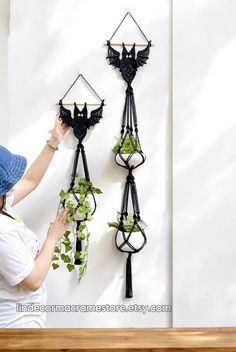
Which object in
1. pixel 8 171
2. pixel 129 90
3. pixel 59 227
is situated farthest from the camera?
pixel 129 90

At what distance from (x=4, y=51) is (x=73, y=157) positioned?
0.57 metres

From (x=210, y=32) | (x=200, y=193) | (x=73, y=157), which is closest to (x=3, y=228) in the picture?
(x=73, y=157)

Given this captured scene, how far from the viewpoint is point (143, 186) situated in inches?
77.9

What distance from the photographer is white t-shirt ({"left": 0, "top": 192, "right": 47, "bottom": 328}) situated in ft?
4.59

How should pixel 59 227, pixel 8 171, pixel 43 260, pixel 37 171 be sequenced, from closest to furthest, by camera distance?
pixel 8 171
pixel 43 260
pixel 59 227
pixel 37 171

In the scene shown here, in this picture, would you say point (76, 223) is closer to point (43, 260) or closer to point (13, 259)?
point (43, 260)

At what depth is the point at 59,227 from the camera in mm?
1731

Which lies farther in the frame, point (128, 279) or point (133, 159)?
point (128, 279)

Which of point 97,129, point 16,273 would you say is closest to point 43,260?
point 16,273

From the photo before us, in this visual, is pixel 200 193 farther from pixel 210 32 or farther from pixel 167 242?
pixel 210 32

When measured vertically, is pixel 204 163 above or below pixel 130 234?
above

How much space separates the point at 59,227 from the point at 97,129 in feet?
1.59

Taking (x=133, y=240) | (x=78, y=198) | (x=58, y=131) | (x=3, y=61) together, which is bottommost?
(x=133, y=240)

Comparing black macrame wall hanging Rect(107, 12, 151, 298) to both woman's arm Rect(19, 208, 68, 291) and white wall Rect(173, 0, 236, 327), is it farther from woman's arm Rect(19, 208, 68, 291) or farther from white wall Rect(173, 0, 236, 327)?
woman's arm Rect(19, 208, 68, 291)
